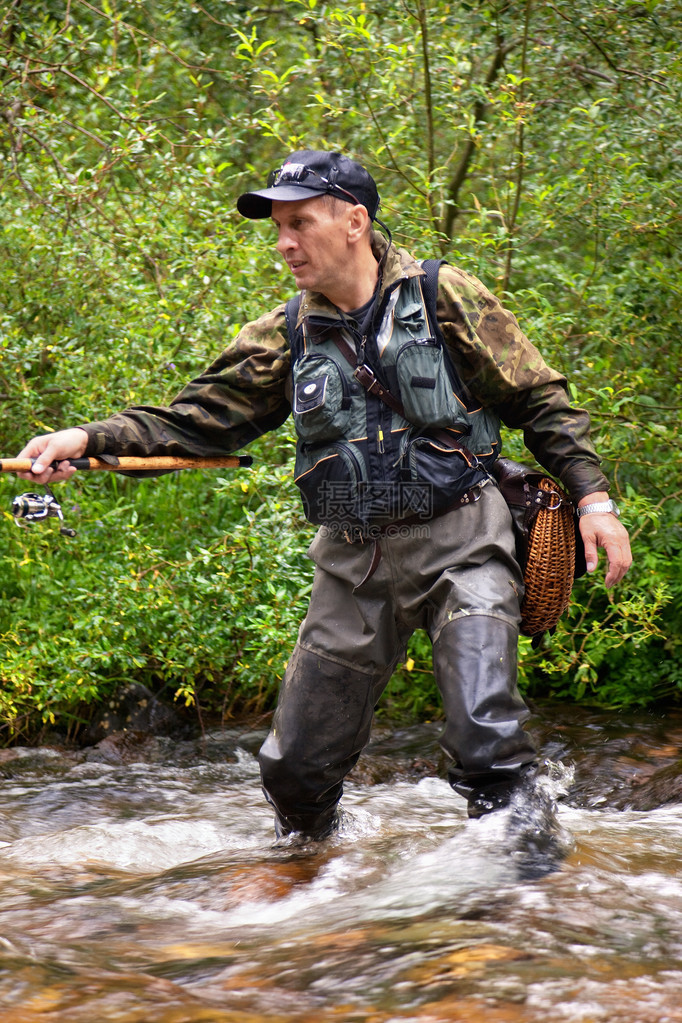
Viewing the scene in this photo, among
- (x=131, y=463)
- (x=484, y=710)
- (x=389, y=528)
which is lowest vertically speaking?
(x=484, y=710)

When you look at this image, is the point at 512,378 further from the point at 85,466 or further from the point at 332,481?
the point at 85,466

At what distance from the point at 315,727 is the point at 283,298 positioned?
338 cm

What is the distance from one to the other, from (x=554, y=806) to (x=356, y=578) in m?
0.93

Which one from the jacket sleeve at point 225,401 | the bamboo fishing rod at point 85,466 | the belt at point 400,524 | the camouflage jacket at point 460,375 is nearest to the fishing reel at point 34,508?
the bamboo fishing rod at point 85,466

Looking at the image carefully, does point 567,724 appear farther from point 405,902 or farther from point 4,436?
point 4,436

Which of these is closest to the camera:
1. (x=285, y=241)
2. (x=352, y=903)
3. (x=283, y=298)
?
(x=352, y=903)

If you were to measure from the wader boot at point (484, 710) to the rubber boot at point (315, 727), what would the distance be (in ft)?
1.09

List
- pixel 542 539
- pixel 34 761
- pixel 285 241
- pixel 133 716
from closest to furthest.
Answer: pixel 285 241 → pixel 542 539 → pixel 34 761 → pixel 133 716

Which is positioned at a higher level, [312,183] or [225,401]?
[312,183]

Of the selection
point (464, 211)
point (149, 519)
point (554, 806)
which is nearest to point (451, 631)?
point (554, 806)

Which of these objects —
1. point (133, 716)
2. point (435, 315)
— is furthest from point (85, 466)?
point (133, 716)

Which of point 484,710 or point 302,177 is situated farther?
point 302,177

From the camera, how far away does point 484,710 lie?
2.90 metres

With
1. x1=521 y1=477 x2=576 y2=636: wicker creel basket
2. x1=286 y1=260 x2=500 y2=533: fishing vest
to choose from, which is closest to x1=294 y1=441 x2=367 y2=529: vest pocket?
x1=286 y1=260 x2=500 y2=533: fishing vest
